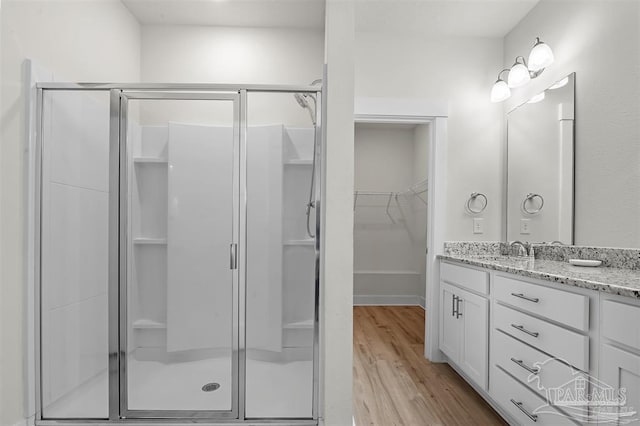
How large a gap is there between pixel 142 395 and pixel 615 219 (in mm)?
2724

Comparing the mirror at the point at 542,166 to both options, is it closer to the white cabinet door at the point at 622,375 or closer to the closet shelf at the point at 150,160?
the white cabinet door at the point at 622,375

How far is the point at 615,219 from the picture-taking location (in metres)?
1.99

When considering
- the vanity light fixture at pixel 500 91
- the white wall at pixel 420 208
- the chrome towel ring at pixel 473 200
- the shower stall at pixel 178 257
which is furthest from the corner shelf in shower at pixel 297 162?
the white wall at pixel 420 208

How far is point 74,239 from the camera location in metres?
1.91

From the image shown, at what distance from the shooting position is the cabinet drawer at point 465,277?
85.8 inches

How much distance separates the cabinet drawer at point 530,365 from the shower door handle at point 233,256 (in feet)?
4.95

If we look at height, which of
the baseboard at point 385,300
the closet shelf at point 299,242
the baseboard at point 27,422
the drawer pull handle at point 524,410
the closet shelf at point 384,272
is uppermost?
the closet shelf at point 299,242

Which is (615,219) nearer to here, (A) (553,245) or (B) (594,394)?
(A) (553,245)

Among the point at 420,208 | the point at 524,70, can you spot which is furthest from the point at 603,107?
the point at 420,208

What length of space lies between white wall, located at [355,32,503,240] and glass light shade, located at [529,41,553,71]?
514 mm

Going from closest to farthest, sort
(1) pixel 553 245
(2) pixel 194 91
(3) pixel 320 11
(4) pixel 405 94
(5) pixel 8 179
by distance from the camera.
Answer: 1. (5) pixel 8 179
2. (2) pixel 194 91
3. (1) pixel 553 245
4. (3) pixel 320 11
5. (4) pixel 405 94

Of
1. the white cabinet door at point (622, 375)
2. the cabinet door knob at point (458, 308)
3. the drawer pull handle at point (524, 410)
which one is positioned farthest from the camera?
the cabinet door knob at point (458, 308)

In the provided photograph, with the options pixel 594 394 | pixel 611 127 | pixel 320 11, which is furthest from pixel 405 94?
pixel 594 394

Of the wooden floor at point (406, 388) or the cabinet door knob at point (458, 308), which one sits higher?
the cabinet door knob at point (458, 308)
